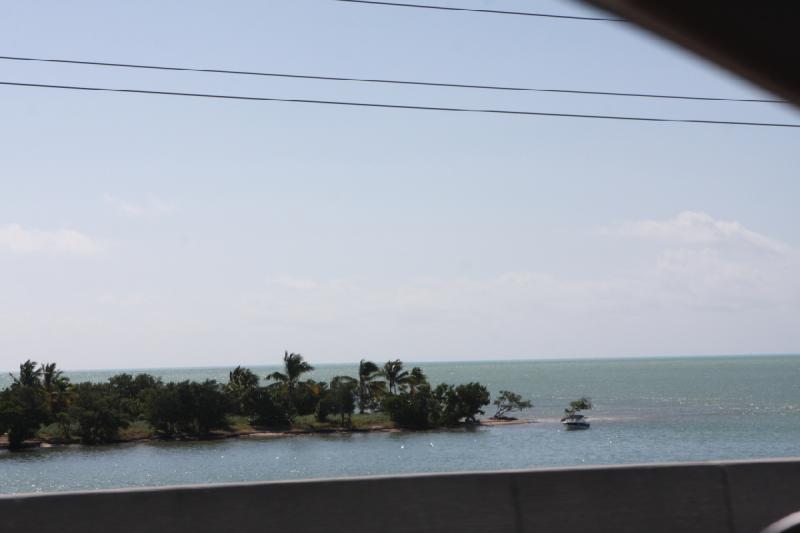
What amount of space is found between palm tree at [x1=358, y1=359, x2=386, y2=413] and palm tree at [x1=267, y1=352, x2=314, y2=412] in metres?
6.67

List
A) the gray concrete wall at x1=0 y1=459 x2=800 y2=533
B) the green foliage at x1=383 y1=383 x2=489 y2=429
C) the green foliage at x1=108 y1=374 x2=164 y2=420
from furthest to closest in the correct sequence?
1. the green foliage at x1=383 y1=383 x2=489 y2=429
2. the green foliage at x1=108 y1=374 x2=164 y2=420
3. the gray concrete wall at x1=0 y1=459 x2=800 y2=533

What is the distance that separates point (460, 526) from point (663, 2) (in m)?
5.90

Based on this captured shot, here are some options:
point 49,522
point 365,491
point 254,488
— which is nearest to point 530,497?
point 365,491

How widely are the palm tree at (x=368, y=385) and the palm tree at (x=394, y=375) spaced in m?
A: 1.05

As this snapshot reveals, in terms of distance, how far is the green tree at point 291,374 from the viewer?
10038cm

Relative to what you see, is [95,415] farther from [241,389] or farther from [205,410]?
[241,389]

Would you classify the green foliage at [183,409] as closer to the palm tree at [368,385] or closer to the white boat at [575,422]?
the palm tree at [368,385]

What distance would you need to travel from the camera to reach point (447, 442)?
96625 millimetres

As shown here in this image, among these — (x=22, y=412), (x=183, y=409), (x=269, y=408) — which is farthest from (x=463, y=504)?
(x=269, y=408)

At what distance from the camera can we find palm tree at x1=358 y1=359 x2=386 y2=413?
104312 millimetres

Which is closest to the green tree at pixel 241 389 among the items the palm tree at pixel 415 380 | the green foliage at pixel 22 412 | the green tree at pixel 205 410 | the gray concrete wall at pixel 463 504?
the green tree at pixel 205 410

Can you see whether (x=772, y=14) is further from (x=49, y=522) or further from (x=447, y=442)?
(x=447, y=442)

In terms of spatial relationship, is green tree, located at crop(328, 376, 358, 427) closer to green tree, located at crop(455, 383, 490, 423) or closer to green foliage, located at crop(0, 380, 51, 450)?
green tree, located at crop(455, 383, 490, 423)

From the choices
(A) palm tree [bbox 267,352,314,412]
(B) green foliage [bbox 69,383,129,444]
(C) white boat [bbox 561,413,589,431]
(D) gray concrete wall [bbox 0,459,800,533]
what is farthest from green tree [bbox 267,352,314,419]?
(D) gray concrete wall [bbox 0,459,800,533]
